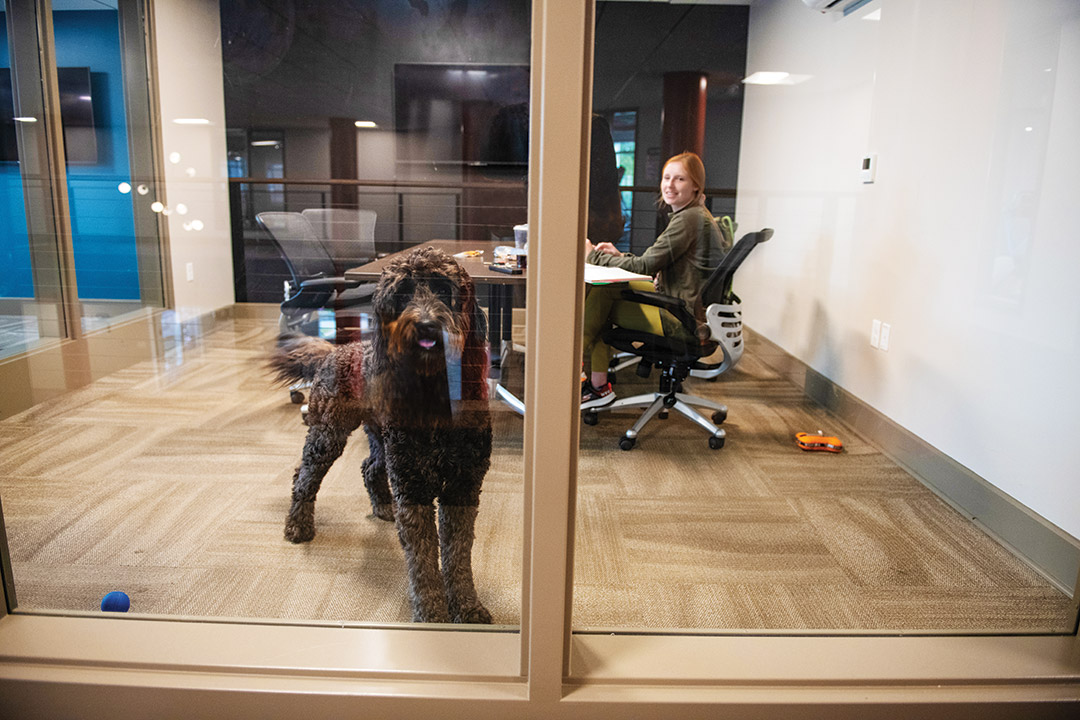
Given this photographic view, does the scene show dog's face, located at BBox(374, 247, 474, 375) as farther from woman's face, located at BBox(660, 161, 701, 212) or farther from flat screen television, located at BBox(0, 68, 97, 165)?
flat screen television, located at BBox(0, 68, 97, 165)

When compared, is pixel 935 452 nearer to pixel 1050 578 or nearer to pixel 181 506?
pixel 1050 578

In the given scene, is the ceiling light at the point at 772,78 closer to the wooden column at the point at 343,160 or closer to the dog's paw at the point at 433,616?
the wooden column at the point at 343,160

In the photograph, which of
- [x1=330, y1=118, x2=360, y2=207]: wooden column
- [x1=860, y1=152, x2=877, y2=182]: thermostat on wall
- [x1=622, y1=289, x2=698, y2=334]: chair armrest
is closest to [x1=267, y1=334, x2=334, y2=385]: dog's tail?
[x1=330, y1=118, x2=360, y2=207]: wooden column

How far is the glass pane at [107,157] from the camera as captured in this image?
56.1 inches

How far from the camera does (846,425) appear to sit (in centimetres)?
197

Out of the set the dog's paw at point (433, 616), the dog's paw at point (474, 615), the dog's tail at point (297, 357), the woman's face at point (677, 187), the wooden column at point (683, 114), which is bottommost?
the dog's paw at point (433, 616)

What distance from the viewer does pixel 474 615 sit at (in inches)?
55.3

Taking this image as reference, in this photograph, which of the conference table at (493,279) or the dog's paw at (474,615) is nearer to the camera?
the conference table at (493,279)

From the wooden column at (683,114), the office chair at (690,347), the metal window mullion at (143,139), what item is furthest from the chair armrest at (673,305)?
the metal window mullion at (143,139)

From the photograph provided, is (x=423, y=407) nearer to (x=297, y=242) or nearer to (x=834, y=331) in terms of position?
(x=297, y=242)

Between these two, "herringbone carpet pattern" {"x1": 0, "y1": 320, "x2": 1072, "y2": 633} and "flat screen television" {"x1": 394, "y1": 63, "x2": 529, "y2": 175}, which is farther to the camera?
"herringbone carpet pattern" {"x1": 0, "y1": 320, "x2": 1072, "y2": 633}

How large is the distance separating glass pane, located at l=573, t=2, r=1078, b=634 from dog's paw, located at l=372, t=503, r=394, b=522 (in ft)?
1.53

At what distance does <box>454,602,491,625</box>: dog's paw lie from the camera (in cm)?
139

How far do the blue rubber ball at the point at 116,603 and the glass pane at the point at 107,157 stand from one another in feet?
2.05
